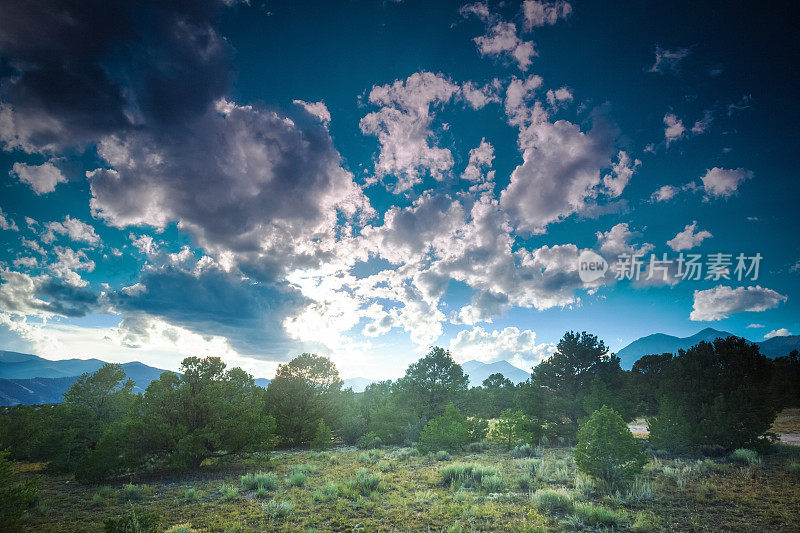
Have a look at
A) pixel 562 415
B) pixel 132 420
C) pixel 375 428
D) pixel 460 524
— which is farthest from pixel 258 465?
pixel 562 415

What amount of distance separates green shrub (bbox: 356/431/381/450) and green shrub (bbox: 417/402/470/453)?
8215mm

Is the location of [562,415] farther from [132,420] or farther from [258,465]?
[132,420]

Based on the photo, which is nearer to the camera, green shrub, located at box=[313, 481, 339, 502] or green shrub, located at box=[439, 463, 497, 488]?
green shrub, located at box=[313, 481, 339, 502]

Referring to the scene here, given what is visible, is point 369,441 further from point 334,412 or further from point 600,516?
point 600,516

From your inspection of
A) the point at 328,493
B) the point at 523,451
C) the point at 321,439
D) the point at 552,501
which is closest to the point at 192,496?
the point at 328,493

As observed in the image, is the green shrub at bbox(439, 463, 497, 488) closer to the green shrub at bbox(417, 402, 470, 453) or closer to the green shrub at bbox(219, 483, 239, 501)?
the green shrub at bbox(417, 402, 470, 453)

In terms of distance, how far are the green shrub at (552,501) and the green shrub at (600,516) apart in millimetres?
987

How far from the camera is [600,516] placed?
31.3 ft

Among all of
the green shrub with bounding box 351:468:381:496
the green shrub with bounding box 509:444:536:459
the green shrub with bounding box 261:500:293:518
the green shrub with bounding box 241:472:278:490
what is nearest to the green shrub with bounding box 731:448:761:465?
the green shrub with bounding box 509:444:536:459

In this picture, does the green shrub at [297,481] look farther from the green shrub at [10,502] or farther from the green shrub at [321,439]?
the green shrub at [321,439]

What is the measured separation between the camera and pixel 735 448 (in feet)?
60.4

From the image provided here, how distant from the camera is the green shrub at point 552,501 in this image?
35.9ft

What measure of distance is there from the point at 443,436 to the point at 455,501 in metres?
12.8

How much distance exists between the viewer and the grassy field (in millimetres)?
9562
